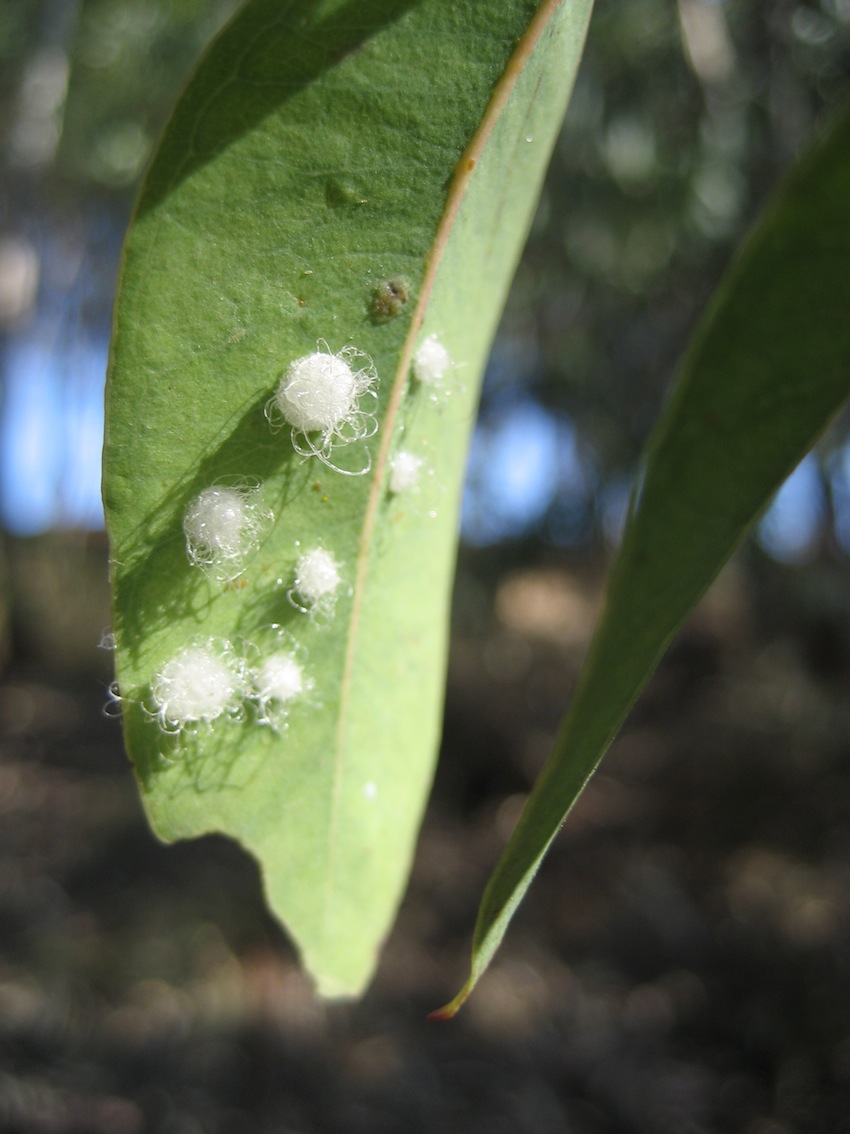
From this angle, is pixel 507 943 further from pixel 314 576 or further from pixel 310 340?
pixel 310 340

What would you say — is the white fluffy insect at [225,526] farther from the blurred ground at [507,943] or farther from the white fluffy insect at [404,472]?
the blurred ground at [507,943]

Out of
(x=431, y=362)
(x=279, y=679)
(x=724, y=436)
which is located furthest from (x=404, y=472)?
(x=724, y=436)

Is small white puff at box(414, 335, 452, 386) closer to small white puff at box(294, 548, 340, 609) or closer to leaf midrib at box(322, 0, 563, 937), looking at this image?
leaf midrib at box(322, 0, 563, 937)

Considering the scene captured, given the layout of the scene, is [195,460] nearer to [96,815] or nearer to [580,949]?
[580,949]

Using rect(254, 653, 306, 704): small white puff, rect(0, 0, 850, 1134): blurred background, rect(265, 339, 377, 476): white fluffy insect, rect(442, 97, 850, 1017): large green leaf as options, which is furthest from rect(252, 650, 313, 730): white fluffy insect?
rect(0, 0, 850, 1134): blurred background

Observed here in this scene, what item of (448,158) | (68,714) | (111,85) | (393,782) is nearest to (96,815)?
(68,714)

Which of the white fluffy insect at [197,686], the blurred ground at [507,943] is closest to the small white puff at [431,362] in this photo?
the white fluffy insect at [197,686]

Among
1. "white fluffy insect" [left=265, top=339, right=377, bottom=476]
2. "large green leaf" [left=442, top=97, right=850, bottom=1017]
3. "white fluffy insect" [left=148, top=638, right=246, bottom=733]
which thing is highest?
"large green leaf" [left=442, top=97, right=850, bottom=1017]
